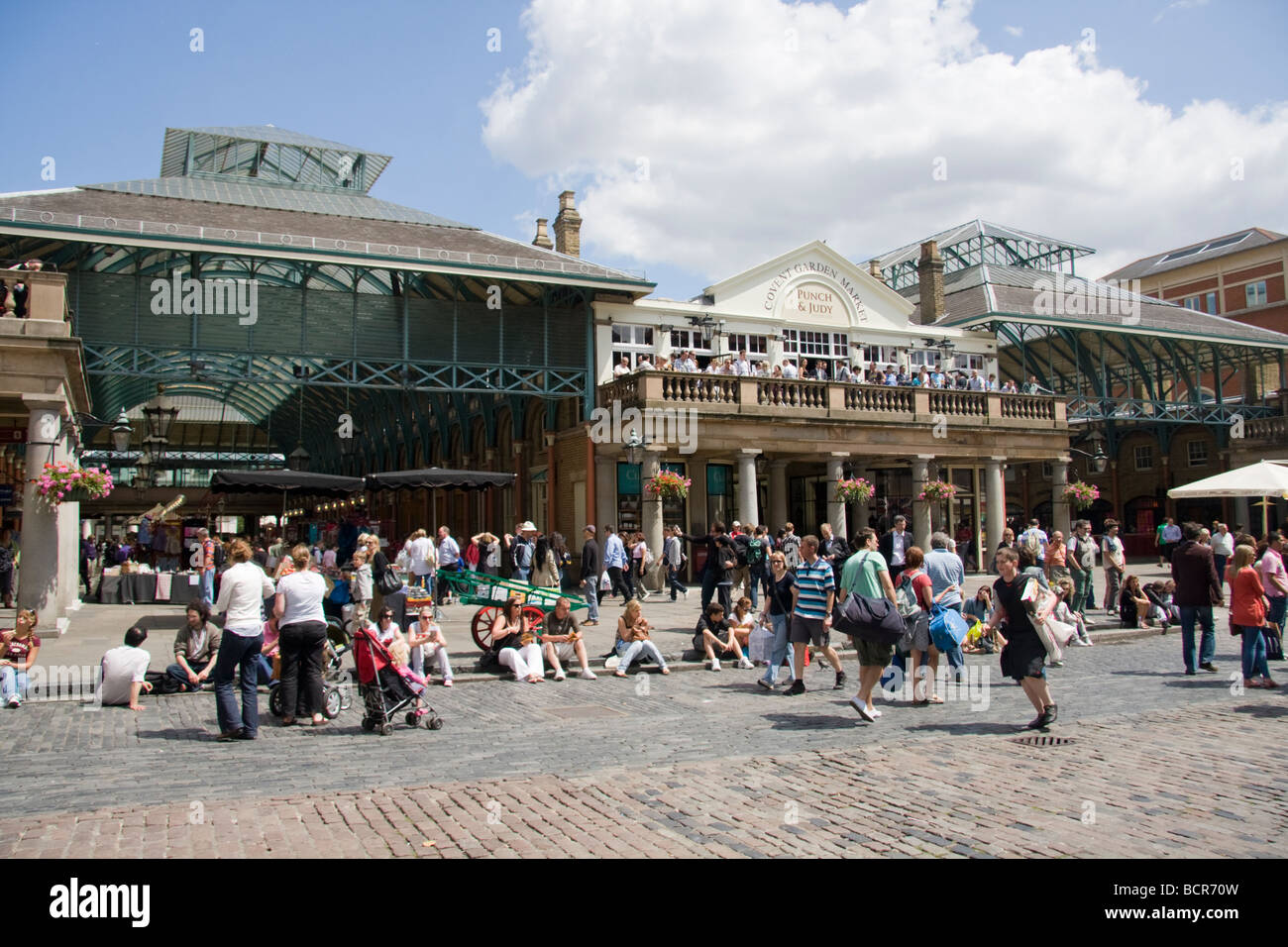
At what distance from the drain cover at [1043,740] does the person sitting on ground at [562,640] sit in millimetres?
5538

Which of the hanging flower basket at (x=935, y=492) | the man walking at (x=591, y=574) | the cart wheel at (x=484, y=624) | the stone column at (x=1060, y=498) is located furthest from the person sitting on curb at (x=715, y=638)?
the stone column at (x=1060, y=498)

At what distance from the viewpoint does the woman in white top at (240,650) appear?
28.5 feet

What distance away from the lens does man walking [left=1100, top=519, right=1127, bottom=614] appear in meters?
17.0

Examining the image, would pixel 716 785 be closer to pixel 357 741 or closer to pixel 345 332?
pixel 357 741

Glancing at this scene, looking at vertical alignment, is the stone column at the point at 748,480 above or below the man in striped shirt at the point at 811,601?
above

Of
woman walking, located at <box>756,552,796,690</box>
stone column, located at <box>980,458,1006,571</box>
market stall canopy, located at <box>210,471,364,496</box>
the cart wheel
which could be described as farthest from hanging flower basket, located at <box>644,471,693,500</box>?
woman walking, located at <box>756,552,796,690</box>

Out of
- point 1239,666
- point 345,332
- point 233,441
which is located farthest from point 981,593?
point 233,441

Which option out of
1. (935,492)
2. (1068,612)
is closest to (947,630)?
(1068,612)

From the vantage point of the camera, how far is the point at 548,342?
26547 millimetres

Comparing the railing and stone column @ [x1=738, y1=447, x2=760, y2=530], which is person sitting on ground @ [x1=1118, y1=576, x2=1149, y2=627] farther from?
the railing

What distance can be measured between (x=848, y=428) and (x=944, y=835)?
869 inches

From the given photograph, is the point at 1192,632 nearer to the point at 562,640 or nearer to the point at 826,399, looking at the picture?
the point at 562,640

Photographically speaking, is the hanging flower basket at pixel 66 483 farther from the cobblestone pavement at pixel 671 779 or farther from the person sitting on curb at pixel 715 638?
the person sitting on curb at pixel 715 638

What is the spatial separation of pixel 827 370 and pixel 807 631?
814 inches
